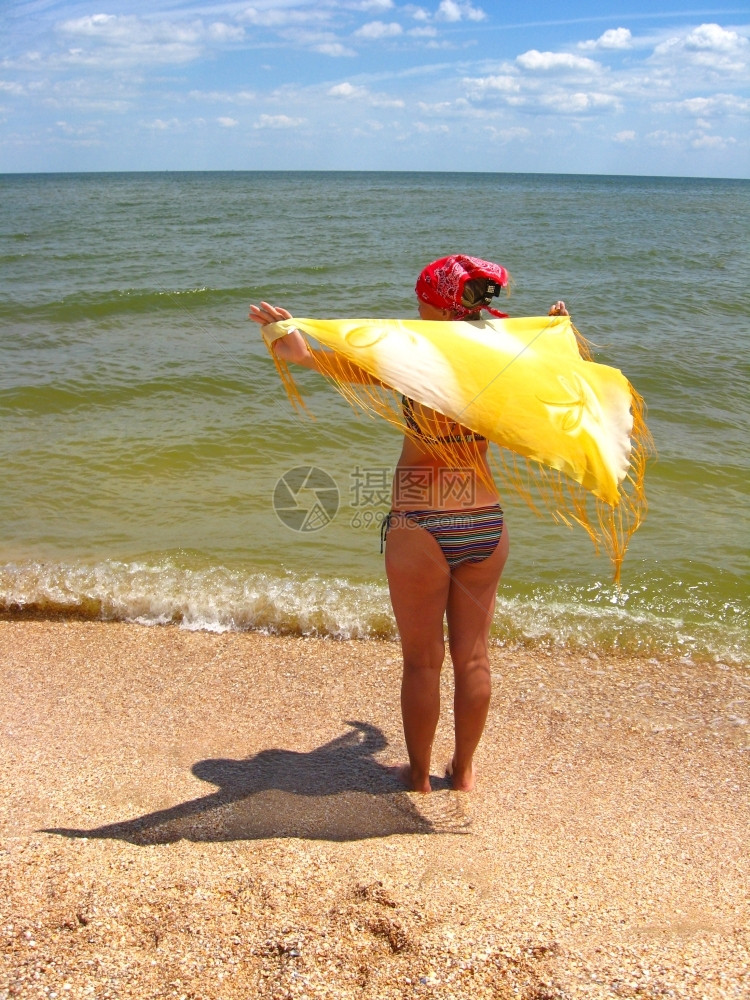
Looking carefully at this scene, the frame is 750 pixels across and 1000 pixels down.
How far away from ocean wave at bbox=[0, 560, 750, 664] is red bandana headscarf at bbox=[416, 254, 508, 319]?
2185 millimetres

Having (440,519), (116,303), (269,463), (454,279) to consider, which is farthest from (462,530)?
(116,303)

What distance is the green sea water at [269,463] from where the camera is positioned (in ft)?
14.7

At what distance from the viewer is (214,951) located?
2037mm

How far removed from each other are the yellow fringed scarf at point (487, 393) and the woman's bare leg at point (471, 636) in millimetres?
284

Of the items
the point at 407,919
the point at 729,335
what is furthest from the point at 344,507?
the point at 729,335

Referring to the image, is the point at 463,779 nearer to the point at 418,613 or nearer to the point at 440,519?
the point at 418,613

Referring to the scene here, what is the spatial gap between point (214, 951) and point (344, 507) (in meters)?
4.03

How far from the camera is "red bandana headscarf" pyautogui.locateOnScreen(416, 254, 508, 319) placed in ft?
7.93

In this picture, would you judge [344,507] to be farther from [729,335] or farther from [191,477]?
[729,335]

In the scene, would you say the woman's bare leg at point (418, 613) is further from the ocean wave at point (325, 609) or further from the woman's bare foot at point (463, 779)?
the ocean wave at point (325, 609)

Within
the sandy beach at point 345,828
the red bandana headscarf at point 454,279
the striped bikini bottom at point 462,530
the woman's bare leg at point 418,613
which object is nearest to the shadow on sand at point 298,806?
the sandy beach at point 345,828

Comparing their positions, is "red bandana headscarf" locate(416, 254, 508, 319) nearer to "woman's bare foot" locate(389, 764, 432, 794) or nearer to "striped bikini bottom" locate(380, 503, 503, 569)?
"striped bikini bottom" locate(380, 503, 503, 569)

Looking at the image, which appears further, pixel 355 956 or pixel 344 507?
pixel 344 507

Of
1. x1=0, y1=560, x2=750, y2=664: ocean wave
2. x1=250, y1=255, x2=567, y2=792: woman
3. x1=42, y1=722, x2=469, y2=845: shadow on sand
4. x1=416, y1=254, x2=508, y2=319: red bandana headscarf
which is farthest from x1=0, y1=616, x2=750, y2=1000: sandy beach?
x1=416, y1=254, x2=508, y2=319: red bandana headscarf
